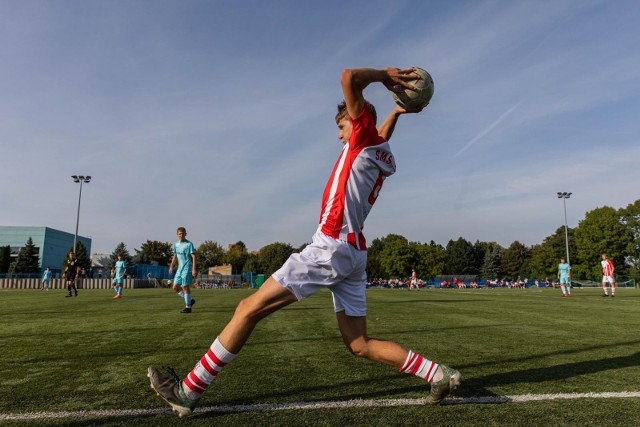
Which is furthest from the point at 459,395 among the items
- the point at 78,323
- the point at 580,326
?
the point at 78,323

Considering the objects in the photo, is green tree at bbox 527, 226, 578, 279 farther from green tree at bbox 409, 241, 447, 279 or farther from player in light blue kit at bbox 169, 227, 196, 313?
player in light blue kit at bbox 169, 227, 196, 313

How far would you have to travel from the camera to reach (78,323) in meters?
9.02

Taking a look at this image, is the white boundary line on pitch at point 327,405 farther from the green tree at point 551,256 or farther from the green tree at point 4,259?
the green tree at point 551,256

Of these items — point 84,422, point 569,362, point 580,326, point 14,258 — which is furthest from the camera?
point 14,258

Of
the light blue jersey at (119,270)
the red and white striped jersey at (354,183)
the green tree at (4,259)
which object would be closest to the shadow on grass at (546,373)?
the red and white striped jersey at (354,183)

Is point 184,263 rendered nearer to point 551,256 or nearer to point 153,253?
point 153,253

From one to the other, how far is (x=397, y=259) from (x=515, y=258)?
→ 32088 millimetres

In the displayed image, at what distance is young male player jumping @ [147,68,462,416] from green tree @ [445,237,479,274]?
117 m

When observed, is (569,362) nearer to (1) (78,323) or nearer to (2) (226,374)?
(2) (226,374)

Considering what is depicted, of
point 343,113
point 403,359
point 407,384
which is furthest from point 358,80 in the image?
point 407,384

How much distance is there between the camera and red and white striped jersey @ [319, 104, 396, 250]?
10.3ft

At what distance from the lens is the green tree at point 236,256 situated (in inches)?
4651

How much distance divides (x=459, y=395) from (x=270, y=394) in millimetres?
1559

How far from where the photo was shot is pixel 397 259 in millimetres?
106375
